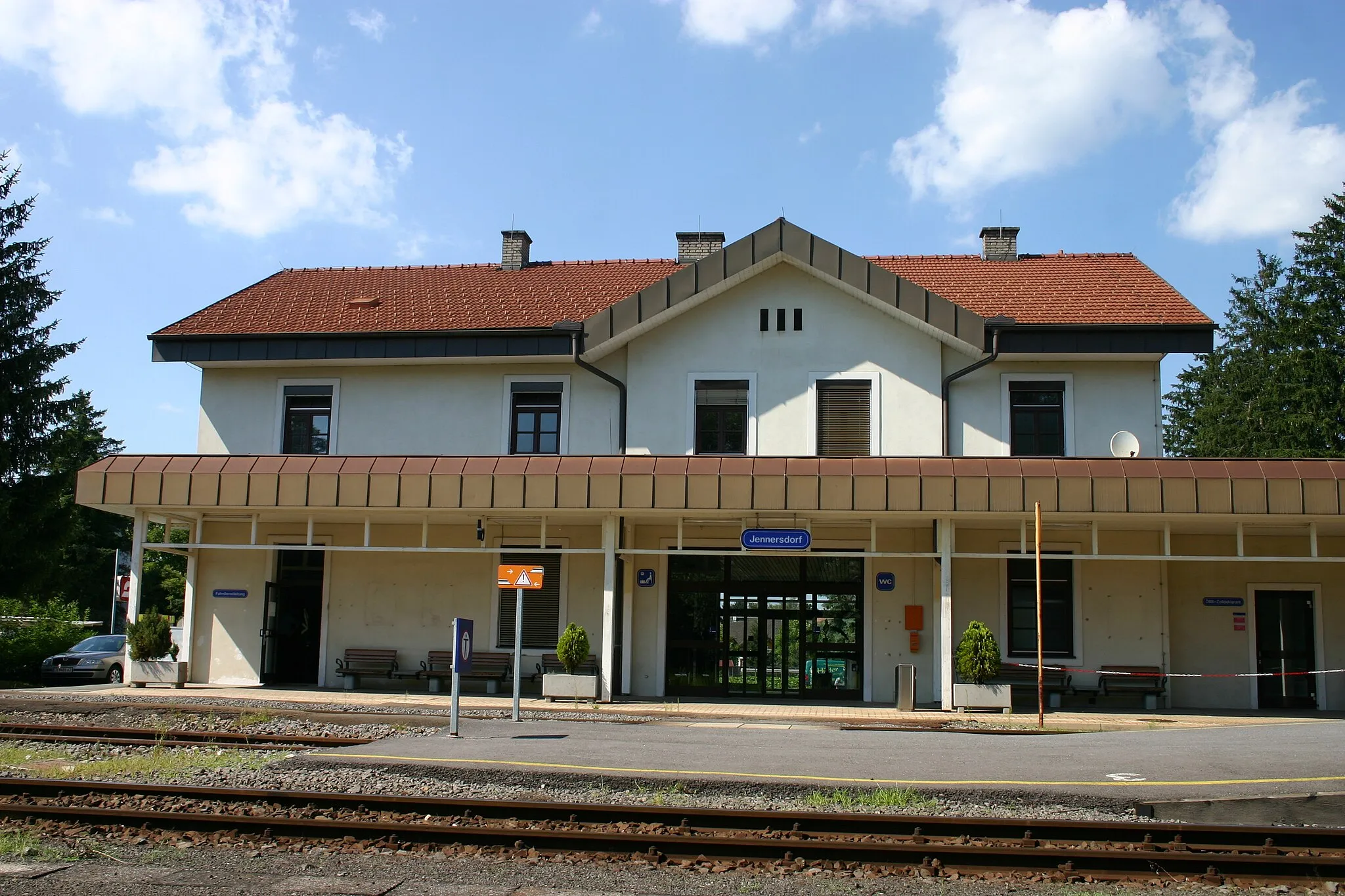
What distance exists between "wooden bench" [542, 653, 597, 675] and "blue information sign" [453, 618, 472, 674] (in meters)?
4.35

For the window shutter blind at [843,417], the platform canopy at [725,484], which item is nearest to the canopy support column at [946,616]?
the platform canopy at [725,484]

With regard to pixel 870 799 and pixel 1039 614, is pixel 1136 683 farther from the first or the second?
pixel 870 799

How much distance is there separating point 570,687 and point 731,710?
280 centimetres

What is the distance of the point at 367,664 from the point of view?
21.0 m

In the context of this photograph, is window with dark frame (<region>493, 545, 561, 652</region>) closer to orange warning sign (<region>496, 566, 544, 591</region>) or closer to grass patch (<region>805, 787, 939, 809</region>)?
orange warning sign (<region>496, 566, 544, 591</region>)

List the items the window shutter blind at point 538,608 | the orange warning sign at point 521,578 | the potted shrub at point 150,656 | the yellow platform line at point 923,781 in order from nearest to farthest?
the yellow platform line at point 923,781 → the orange warning sign at point 521,578 → the potted shrub at point 150,656 → the window shutter blind at point 538,608

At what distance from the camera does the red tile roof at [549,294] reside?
21.3 metres

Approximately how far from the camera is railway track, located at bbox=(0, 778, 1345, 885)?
788cm

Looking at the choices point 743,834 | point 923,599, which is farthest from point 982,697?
point 743,834

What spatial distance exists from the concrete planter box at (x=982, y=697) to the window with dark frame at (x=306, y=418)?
12766mm

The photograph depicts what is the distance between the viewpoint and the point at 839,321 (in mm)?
20609

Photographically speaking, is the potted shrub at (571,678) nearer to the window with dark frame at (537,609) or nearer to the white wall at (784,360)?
the window with dark frame at (537,609)

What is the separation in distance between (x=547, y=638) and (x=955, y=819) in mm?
12927

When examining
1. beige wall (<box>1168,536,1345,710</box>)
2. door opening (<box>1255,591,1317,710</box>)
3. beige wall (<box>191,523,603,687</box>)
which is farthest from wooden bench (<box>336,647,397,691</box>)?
door opening (<box>1255,591,1317,710</box>)
